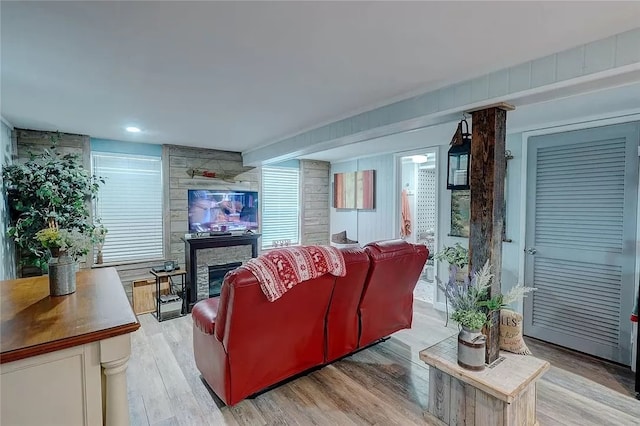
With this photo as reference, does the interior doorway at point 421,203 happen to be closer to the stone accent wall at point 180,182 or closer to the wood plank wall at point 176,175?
the wood plank wall at point 176,175

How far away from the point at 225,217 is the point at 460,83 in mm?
3966

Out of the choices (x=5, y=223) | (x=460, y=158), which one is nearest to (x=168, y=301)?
(x=5, y=223)

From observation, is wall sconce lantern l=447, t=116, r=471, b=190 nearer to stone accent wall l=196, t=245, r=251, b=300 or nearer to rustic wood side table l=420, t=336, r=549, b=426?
rustic wood side table l=420, t=336, r=549, b=426

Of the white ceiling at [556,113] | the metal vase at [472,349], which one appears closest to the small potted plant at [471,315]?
the metal vase at [472,349]

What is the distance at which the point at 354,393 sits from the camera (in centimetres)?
247

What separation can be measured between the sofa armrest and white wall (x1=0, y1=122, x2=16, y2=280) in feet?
7.17

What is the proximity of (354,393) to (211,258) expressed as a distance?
10.3ft

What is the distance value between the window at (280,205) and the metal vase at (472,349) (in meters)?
4.30

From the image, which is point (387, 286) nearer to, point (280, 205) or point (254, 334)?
point (254, 334)

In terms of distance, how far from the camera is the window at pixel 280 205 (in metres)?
5.83

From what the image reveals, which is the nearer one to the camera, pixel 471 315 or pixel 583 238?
pixel 471 315

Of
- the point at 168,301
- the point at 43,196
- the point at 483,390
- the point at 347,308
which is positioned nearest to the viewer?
the point at 483,390

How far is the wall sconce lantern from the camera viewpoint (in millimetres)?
2369

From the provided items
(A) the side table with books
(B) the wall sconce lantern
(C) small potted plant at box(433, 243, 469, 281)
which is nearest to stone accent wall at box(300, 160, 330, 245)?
(A) the side table with books
